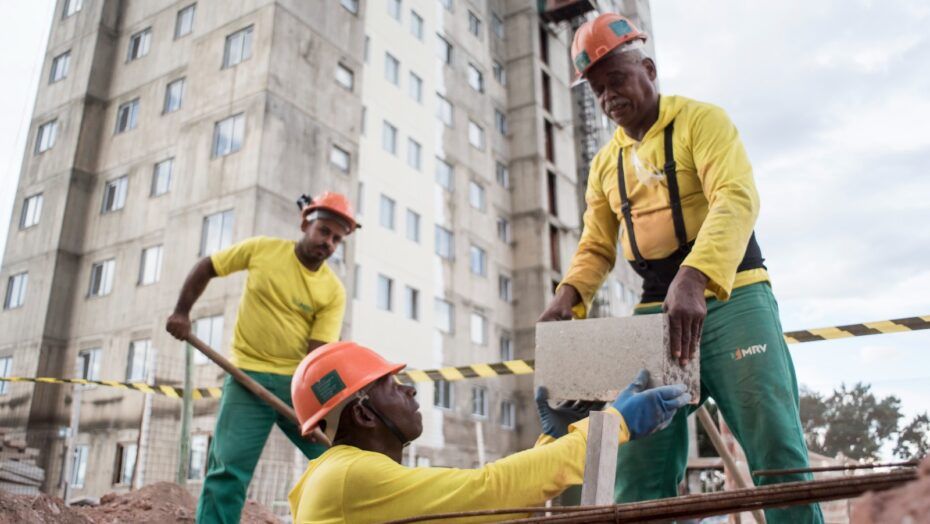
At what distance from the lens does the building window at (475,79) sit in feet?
105

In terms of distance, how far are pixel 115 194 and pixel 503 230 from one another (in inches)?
604

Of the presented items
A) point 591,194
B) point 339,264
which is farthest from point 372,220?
point 591,194

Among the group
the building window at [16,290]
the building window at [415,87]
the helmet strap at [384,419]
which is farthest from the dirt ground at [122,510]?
the building window at [415,87]

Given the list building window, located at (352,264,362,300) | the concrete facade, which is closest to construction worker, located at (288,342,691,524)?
the concrete facade

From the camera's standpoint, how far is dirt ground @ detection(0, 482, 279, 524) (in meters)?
4.12

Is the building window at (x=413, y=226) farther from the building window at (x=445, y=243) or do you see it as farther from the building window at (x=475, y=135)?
the building window at (x=475, y=135)

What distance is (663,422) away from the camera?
7.60ft

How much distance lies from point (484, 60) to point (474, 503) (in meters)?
32.6

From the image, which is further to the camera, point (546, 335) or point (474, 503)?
point (546, 335)

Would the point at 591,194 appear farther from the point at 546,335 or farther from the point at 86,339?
the point at 86,339

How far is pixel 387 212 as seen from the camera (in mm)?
24734

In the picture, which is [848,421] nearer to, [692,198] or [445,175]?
[692,198]

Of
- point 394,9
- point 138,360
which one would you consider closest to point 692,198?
point 138,360

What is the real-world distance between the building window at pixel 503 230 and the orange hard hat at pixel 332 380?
29007mm
